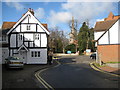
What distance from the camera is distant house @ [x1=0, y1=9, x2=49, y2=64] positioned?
24.2 m

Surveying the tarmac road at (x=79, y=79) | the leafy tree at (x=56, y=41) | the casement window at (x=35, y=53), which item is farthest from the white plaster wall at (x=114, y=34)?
the leafy tree at (x=56, y=41)

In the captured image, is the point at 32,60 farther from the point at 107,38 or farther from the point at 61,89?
the point at 61,89

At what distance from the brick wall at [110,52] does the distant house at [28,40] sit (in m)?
8.99

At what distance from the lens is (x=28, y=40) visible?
24.5m

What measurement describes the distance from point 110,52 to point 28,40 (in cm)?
1274

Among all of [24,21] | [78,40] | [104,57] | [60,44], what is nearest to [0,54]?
[24,21]

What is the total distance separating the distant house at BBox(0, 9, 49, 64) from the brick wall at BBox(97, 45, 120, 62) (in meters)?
8.99

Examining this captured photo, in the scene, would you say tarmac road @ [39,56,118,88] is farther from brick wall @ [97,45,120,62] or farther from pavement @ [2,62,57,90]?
brick wall @ [97,45,120,62]

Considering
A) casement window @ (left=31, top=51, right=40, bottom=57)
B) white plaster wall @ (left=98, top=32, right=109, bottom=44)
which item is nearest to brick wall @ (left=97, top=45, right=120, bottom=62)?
white plaster wall @ (left=98, top=32, right=109, bottom=44)

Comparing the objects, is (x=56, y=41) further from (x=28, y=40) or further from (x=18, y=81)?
(x=18, y=81)

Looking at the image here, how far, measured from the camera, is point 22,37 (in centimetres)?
2442

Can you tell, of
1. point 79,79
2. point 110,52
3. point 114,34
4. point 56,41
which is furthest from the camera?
point 56,41

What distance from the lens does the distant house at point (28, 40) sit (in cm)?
2417

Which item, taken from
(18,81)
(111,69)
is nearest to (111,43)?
(111,69)
